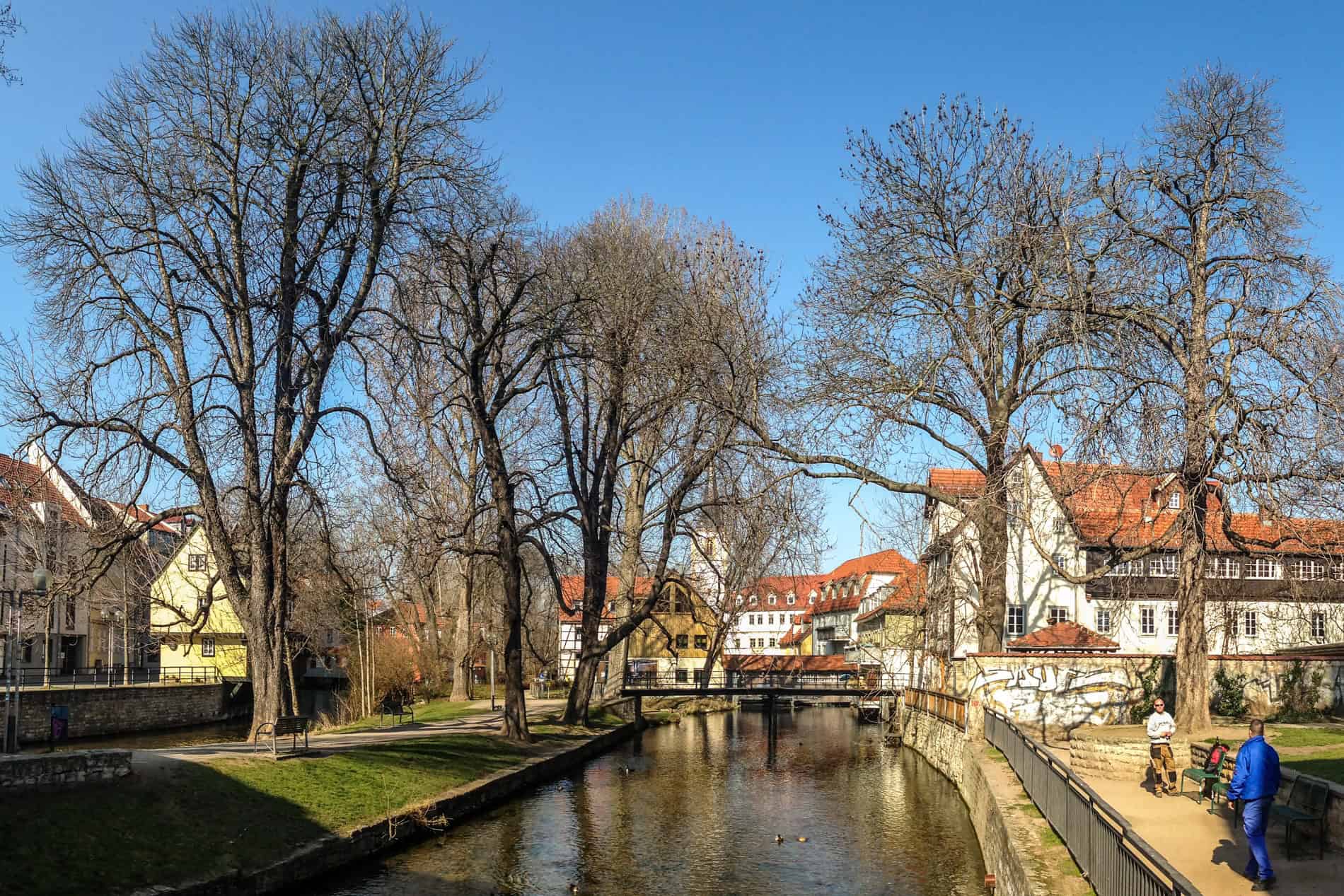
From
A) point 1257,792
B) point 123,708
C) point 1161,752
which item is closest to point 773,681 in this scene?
point 123,708

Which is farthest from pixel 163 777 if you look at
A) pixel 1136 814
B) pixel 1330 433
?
pixel 1330 433

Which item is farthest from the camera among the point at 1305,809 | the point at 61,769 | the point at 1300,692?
the point at 1300,692

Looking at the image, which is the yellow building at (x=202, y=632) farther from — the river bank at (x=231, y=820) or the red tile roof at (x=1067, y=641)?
the river bank at (x=231, y=820)

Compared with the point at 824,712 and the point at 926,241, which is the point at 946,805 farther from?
the point at 824,712

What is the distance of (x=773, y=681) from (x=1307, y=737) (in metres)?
33.9

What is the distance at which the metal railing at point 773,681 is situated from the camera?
4719 centimetres

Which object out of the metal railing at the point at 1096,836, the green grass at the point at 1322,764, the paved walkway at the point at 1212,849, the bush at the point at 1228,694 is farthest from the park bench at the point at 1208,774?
the bush at the point at 1228,694

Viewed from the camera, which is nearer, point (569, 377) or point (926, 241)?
point (926, 241)

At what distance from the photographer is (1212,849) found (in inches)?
465

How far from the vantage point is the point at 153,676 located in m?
54.2

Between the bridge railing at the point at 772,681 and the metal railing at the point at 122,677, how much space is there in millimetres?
18698

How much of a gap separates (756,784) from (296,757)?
37.7 ft

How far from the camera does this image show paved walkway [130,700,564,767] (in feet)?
56.4

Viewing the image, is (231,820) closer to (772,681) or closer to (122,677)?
(772,681)
